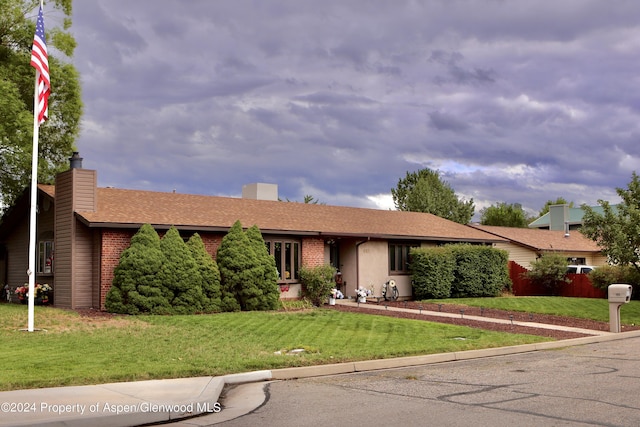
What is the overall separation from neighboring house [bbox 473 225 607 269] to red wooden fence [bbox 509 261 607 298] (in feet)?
8.24

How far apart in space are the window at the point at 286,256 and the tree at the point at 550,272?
1424 centimetres

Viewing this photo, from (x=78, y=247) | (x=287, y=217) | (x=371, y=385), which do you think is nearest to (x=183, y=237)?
(x=78, y=247)

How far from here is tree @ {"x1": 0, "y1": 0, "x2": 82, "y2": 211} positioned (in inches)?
1069

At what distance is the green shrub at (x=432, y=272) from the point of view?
95.0 ft

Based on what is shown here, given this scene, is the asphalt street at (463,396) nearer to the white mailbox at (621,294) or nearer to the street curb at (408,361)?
the street curb at (408,361)

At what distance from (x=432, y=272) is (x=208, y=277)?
1113cm

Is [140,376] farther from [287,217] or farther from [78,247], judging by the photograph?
[287,217]

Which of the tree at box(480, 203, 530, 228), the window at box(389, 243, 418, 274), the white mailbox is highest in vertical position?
the tree at box(480, 203, 530, 228)

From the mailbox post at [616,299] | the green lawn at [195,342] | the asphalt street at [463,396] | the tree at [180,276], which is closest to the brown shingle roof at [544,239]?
the mailbox post at [616,299]

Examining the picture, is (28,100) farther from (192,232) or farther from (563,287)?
(563,287)

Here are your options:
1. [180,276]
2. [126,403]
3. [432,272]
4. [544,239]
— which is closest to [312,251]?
[432,272]

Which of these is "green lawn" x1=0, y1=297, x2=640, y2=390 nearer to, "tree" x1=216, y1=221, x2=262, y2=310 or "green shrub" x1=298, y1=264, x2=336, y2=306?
"tree" x1=216, y1=221, x2=262, y2=310

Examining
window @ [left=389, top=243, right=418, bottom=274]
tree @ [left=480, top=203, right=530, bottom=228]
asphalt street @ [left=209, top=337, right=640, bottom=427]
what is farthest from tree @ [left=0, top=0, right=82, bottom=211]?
tree @ [left=480, top=203, right=530, bottom=228]

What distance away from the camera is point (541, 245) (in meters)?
40.7
